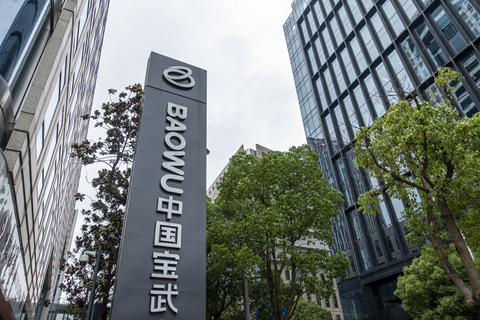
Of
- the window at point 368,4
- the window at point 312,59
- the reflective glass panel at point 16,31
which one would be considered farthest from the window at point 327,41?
the reflective glass panel at point 16,31

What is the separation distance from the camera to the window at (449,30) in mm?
25375

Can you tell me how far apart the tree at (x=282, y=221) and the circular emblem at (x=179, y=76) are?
493 cm

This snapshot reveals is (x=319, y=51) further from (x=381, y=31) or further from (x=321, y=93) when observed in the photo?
(x=381, y=31)

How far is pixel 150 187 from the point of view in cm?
1166

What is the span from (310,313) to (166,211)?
3455 cm

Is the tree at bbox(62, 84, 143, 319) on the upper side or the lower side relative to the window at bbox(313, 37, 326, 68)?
lower

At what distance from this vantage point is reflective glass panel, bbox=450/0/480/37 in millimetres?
24266

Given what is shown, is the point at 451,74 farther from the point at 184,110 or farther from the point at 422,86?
the point at 422,86

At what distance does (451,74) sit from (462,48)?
1770 cm

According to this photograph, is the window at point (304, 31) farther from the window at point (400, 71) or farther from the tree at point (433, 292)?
the tree at point (433, 292)

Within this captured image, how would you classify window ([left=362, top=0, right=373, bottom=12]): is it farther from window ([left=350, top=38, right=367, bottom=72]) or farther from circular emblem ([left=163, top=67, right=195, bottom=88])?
circular emblem ([left=163, top=67, right=195, bottom=88])

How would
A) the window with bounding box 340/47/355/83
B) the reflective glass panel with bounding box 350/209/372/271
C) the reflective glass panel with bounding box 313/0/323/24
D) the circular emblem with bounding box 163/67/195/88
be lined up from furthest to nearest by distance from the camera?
the reflective glass panel with bounding box 313/0/323/24
the window with bounding box 340/47/355/83
the reflective glass panel with bounding box 350/209/372/271
the circular emblem with bounding box 163/67/195/88

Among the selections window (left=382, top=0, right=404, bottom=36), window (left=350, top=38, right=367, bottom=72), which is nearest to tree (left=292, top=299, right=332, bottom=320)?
window (left=350, top=38, right=367, bottom=72)

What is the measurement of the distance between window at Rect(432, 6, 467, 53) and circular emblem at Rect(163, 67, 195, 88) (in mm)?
22688
